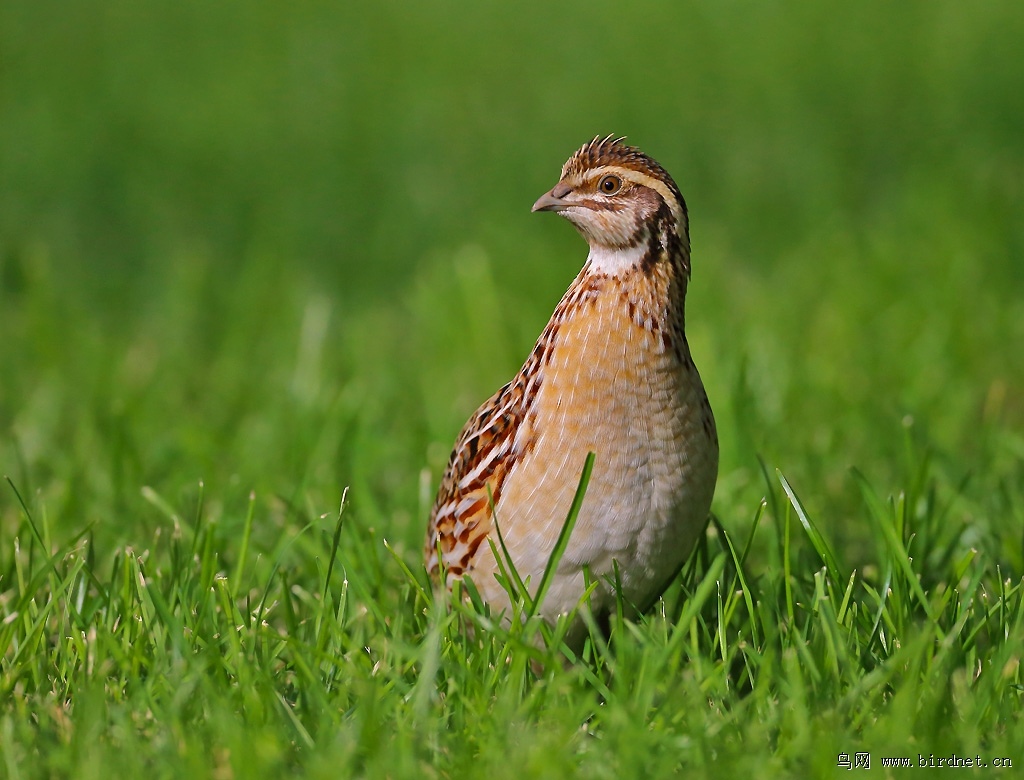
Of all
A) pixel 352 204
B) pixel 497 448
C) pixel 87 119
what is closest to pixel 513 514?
pixel 497 448

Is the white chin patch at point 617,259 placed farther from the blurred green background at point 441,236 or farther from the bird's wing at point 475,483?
the blurred green background at point 441,236

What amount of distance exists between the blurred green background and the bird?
1.43 metres

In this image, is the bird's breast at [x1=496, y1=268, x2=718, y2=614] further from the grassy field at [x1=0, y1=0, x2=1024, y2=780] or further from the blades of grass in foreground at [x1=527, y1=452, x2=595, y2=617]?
the grassy field at [x1=0, y1=0, x2=1024, y2=780]

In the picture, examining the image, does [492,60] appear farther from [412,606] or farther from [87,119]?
[412,606]

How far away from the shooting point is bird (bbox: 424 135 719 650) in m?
3.43

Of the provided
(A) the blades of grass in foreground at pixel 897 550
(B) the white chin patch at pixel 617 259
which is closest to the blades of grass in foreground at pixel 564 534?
(B) the white chin patch at pixel 617 259

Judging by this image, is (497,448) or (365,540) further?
(365,540)

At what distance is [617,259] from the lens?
3.58 metres

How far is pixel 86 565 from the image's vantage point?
3.92 metres

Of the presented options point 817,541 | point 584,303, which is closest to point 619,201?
point 584,303

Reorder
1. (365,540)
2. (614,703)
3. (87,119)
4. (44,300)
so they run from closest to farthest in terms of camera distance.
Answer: (614,703), (365,540), (44,300), (87,119)

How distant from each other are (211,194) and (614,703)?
7.23 meters

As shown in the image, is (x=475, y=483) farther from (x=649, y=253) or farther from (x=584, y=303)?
(x=649, y=253)

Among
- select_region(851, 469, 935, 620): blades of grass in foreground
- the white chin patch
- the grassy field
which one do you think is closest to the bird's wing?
the grassy field
